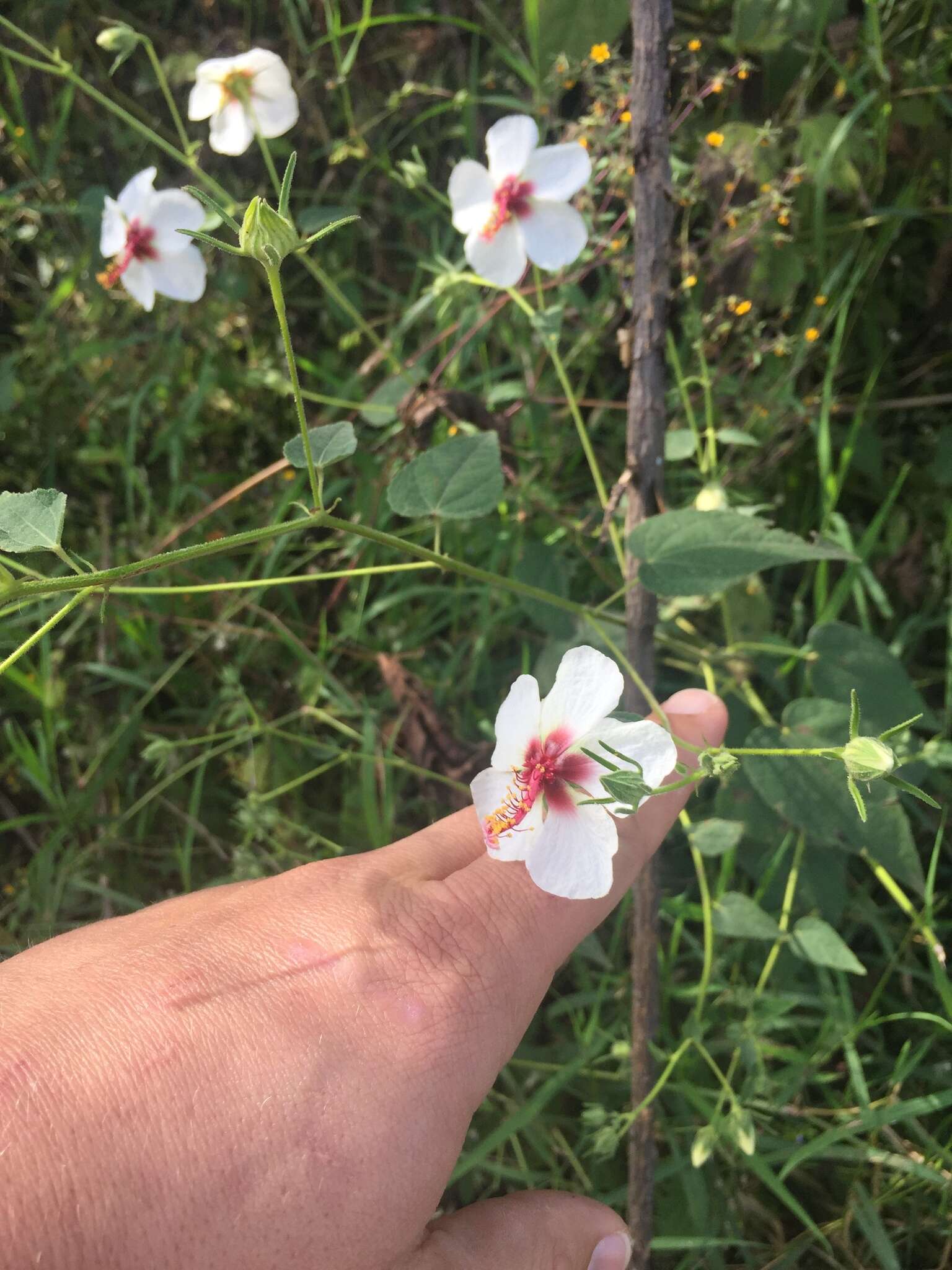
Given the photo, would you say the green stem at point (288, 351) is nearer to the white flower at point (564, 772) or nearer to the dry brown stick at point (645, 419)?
the white flower at point (564, 772)

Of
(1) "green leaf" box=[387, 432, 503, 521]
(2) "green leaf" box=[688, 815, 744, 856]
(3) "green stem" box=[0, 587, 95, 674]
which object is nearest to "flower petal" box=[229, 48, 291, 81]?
(1) "green leaf" box=[387, 432, 503, 521]

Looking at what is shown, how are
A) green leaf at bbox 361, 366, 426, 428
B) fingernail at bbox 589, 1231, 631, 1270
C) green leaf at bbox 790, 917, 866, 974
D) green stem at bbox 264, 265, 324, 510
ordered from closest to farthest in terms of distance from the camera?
green stem at bbox 264, 265, 324, 510 < fingernail at bbox 589, 1231, 631, 1270 < green leaf at bbox 790, 917, 866, 974 < green leaf at bbox 361, 366, 426, 428

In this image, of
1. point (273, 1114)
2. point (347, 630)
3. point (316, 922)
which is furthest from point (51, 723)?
point (273, 1114)

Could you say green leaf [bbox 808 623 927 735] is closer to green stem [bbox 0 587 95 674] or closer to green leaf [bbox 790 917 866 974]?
green leaf [bbox 790 917 866 974]

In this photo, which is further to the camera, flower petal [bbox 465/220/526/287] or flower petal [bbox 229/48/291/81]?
flower petal [bbox 229/48/291/81]

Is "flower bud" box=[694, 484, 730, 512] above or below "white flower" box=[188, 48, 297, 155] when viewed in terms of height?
below

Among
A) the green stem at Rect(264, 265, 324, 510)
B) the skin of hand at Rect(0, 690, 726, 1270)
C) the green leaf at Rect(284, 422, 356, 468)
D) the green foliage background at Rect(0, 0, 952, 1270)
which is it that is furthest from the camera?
the green foliage background at Rect(0, 0, 952, 1270)

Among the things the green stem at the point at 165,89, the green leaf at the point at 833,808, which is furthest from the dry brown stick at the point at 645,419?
the green stem at the point at 165,89

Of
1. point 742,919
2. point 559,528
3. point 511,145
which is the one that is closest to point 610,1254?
point 742,919
